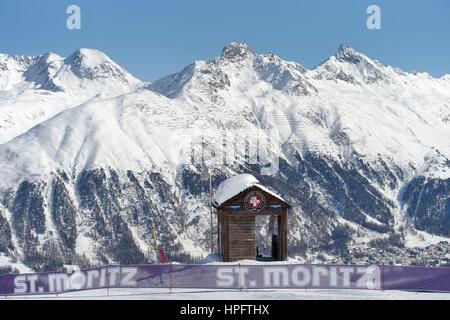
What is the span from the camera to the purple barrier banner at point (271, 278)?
43.8 metres

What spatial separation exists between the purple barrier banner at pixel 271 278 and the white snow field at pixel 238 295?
43cm

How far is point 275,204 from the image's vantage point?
193ft

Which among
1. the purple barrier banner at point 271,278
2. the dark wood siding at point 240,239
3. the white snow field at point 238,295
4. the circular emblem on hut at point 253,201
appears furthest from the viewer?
the dark wood siding at point 240,239

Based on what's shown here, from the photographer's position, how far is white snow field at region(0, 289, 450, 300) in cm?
4142

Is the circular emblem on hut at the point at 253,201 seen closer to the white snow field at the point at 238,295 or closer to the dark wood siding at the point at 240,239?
the dark wood siding at the point at 240,239

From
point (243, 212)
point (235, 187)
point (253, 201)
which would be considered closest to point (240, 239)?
point (243, 212)

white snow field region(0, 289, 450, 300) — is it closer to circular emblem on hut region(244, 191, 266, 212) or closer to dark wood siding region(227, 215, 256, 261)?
dark wood siding region(227, 215, 256, 261)

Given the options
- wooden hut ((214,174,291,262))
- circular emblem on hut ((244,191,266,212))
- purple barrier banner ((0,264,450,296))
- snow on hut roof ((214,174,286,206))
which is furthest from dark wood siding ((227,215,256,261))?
purple barrier banner ((0,264,450,296))

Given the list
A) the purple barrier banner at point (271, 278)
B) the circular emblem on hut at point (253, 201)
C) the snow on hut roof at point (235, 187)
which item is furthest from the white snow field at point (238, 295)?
the snow on hut roof at point (235, 187)

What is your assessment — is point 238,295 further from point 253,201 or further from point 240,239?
point 253,201

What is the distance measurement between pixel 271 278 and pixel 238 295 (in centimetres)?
331
